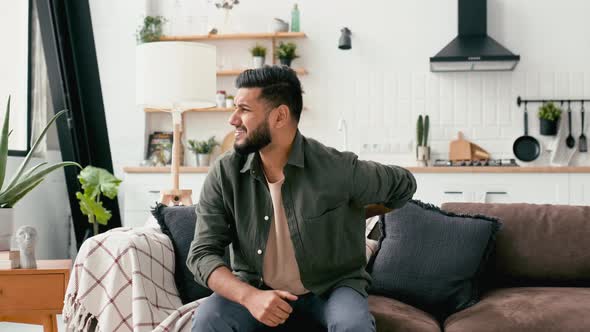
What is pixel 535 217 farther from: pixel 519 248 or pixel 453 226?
pixel 453 226

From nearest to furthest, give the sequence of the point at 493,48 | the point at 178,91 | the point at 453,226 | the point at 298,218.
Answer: the point at 298,218
the point at 453,226
the point at 178,91
the point at 493,48

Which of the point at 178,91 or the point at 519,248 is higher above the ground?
the point at 178,91

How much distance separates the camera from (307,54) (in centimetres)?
614

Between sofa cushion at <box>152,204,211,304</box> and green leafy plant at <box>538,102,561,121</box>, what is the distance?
382 cm

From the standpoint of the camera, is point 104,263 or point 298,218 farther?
point 104,263

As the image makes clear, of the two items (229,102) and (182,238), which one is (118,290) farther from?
(229,102)

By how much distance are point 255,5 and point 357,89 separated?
113 cm

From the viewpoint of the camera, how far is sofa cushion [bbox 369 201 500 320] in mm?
2643

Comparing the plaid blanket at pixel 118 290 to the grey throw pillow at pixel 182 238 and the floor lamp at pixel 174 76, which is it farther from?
the floor lamp at pixel 174 76

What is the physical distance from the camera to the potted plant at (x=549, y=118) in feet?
18.8

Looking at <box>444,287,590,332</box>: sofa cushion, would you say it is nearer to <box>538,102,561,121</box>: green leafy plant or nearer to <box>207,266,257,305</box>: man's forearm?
<box>207,266,257,305</box>: man's forearm

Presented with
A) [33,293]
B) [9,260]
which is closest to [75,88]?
[9,260]

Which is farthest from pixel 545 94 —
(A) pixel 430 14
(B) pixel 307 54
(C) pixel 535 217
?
(C) pixel 535 217

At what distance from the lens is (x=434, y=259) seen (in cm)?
268
